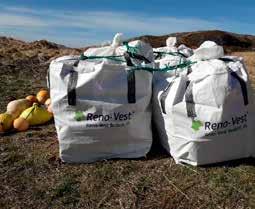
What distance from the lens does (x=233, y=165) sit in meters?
3.40

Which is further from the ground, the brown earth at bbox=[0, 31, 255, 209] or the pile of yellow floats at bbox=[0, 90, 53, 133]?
the pile of yellow floats at bbox=[0, 90, 53, 133]

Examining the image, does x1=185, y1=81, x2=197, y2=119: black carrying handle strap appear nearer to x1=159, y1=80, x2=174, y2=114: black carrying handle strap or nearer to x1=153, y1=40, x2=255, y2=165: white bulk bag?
x1=153, y1=40, x2=255, y2=165: white bulk bag

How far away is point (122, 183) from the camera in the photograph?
10.7 feet

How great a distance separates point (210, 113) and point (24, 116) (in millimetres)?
1907

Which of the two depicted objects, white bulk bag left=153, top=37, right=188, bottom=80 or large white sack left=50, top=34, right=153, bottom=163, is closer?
large white sack left=50, top=34, right=153, bottom=163

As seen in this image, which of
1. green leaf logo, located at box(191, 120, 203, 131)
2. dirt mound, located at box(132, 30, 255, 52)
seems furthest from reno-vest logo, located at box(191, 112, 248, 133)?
dirt mound, located at box(132, 30, 255, 52)

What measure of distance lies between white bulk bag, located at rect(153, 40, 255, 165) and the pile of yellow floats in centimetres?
144

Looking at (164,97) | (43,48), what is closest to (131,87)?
(164,97)

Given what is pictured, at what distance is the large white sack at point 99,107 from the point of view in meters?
3.40

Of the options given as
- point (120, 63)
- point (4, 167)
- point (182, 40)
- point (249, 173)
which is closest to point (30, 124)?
point (4, 167)

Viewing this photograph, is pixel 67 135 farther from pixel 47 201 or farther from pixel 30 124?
pixel 30 124

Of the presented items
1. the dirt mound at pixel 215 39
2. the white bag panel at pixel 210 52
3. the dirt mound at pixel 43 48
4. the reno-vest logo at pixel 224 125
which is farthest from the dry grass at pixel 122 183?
the dirt mound at pixel 215 39

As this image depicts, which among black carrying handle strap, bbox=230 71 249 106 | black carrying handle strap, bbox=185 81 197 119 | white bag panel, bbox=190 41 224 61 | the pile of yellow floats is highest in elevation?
white bag panel, bbox=190 41 224 61

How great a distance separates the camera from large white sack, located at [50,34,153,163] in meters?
3.40
